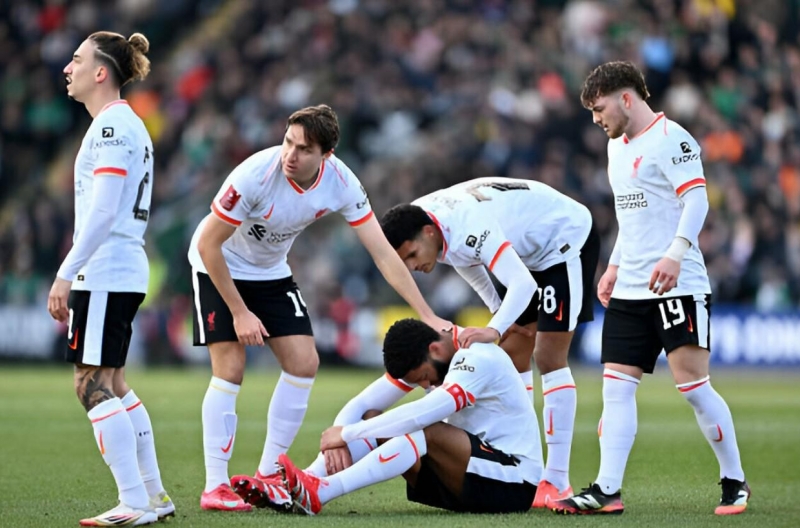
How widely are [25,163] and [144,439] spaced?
1975cm

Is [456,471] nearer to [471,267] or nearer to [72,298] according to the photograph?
[471,267]

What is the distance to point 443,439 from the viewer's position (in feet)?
21.6

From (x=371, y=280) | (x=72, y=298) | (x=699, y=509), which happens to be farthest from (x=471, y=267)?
(x=371, y=280)

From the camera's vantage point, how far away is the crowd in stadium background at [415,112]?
20.2 metres

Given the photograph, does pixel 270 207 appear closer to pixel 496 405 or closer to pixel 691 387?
pixel 496 405

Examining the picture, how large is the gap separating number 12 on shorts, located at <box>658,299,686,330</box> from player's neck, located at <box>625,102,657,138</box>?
36.6 inches

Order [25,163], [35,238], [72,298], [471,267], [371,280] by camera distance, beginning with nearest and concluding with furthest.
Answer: [72,298], [471,267], [371,280], [35,238], [25,163]

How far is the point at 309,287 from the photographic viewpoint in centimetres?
2095

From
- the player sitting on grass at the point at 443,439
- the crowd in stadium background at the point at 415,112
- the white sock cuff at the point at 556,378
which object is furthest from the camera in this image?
the crowd in stadium background at the point at 415,112

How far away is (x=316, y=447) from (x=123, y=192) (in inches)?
170

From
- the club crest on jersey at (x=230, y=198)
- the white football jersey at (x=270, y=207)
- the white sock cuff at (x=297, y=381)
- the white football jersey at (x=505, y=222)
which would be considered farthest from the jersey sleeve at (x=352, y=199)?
the white sock cuff at (x=297, y=381)

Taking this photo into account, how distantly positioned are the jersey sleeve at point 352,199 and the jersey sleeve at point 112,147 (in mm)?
1365

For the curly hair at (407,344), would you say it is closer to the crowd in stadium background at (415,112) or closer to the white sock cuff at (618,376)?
the white sock cuff at (618,376)

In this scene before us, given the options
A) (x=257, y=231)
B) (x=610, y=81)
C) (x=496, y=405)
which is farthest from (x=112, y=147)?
(x=610, y=81)
